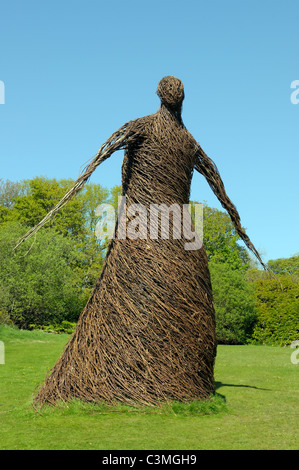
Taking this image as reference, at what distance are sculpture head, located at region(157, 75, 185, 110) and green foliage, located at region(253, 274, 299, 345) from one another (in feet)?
48.7

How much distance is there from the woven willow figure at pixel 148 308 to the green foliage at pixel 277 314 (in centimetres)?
1435

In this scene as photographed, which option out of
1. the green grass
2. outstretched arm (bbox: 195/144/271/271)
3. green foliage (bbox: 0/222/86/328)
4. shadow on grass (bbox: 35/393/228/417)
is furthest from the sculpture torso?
green foliage (bbox: 0/222/86/328)

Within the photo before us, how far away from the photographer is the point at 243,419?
5926 mm

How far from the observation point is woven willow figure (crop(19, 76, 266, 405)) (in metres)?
5.76

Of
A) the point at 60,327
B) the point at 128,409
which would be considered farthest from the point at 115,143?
the point at 60,327

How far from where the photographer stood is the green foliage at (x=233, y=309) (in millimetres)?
20734

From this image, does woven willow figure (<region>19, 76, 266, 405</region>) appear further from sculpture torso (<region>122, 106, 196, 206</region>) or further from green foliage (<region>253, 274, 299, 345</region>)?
green foliage (<region>253, 274, 299, 345</region>)

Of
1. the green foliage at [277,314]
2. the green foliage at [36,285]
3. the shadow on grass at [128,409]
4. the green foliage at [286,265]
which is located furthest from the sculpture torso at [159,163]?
the green foliage at [286,265]

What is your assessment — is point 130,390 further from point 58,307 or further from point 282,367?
point 58,307

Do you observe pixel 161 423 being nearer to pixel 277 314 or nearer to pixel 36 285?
pixel 277 314

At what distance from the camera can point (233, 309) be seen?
20.7 m

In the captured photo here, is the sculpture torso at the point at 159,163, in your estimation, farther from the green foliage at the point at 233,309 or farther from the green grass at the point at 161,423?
the green foliage at the point at 233,309

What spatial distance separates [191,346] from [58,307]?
20028 millimetres
